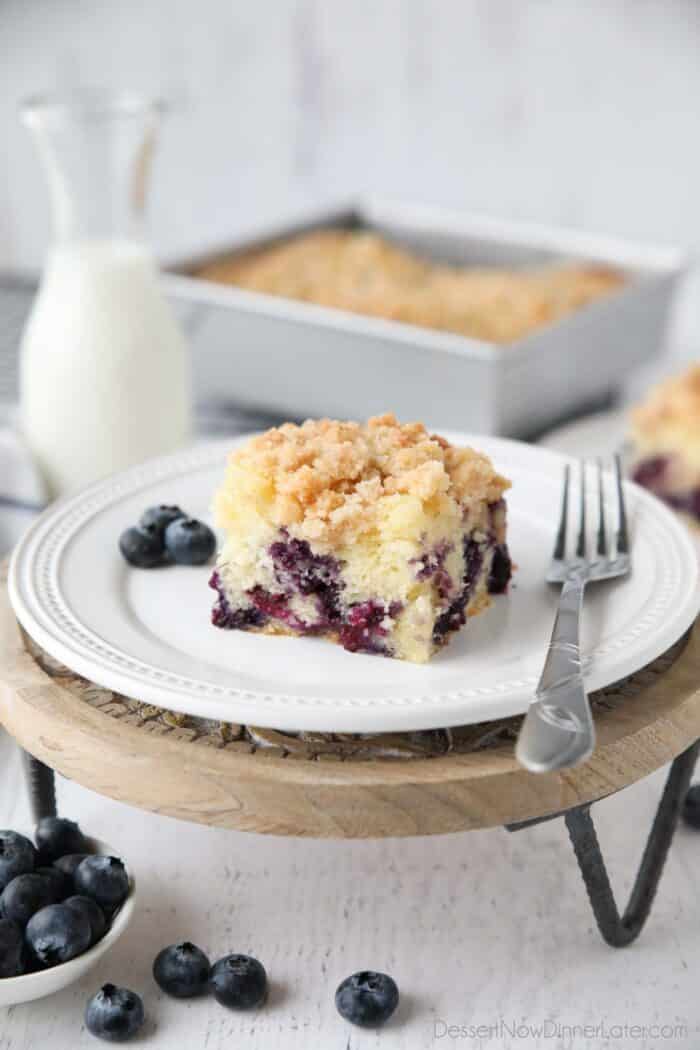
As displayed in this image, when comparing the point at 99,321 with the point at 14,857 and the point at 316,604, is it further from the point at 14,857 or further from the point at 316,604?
the point at 14,857

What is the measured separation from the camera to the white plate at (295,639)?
134 cm

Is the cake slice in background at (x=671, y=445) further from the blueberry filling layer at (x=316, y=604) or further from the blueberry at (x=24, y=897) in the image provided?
the blueberry at (x=24, y=897)

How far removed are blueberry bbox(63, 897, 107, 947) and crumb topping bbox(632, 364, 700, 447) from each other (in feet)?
5.08

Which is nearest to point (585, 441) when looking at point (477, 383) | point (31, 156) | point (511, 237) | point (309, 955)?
point (477, 383)

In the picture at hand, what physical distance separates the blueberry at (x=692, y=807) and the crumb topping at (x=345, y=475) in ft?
1.57

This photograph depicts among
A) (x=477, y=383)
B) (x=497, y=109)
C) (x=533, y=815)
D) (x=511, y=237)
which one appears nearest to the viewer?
(x=533, y=815)

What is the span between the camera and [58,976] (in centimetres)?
137

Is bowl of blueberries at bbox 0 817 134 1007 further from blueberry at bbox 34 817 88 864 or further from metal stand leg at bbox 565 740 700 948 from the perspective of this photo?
metal stand leg at bbox 565 740 700 948

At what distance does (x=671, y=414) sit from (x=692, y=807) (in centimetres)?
105

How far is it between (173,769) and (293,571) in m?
0.31

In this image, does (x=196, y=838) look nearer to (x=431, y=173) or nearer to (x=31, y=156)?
(x=431, y=173)

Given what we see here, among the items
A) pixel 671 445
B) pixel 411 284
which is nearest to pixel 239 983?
pixel 671 445

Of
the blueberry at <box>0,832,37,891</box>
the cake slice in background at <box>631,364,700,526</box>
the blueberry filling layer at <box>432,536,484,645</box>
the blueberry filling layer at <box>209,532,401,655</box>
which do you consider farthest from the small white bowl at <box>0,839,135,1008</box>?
the cake slice in background at <box>631,364,700,526</box>

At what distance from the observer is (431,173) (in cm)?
384
